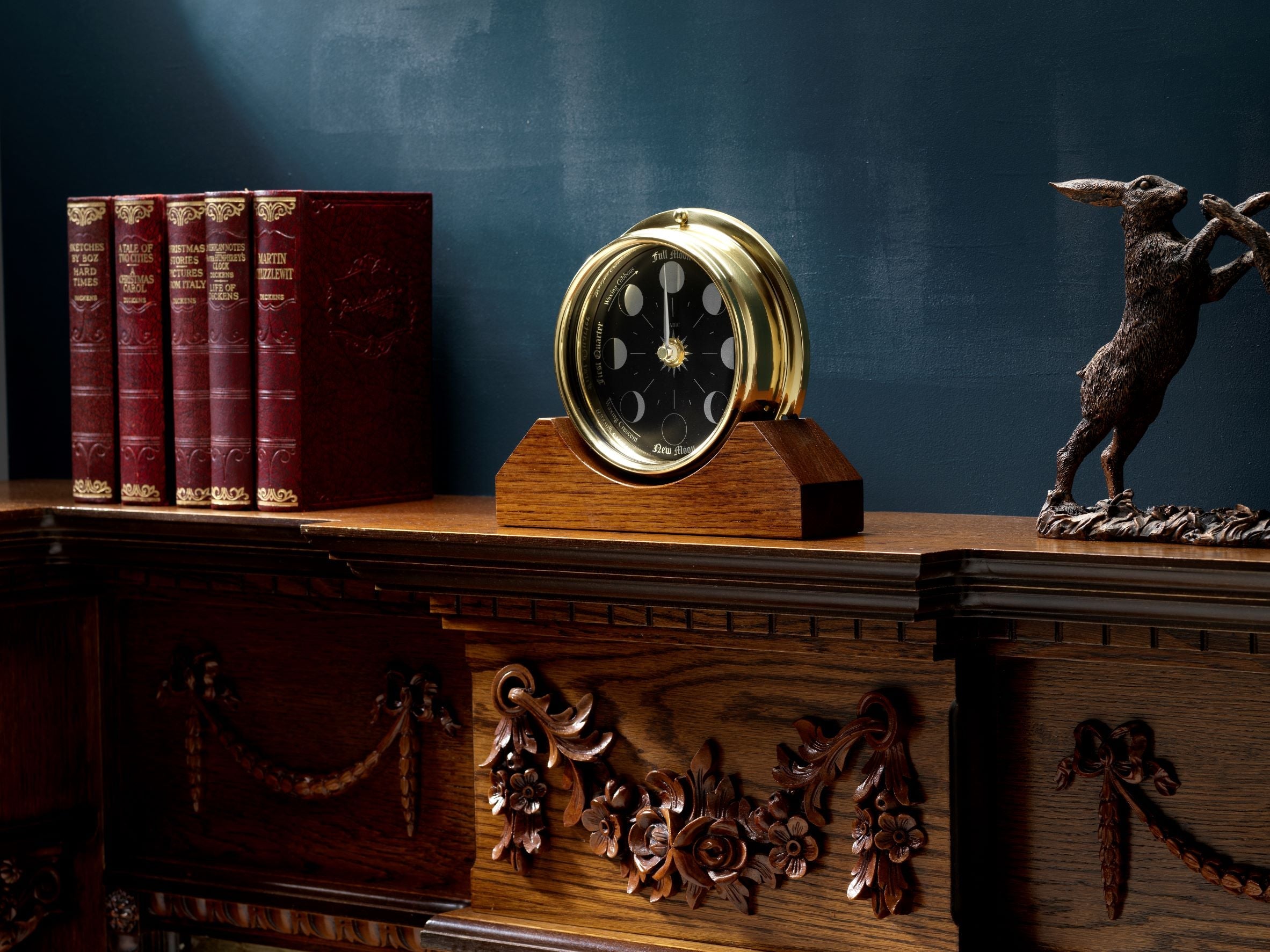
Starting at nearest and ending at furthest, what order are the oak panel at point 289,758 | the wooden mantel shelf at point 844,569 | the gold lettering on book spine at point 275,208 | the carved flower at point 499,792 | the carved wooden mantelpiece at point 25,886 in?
the wooden mantel shelf at point 844,569 → the carved flower at point 499,792 → the gold lettering on book spine at point 275,208 → the oak panel at point 289,758 → the carved wooden mantelpiece at point 25,886

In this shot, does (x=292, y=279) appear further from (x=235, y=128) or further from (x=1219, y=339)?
(x=1219, y=339)

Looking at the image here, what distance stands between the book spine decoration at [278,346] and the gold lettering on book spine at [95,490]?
260mm

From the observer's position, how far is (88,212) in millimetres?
1838

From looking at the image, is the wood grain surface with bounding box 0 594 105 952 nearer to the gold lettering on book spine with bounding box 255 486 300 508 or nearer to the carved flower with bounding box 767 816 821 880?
the gold lettering on book spine with bounding box 255 486 300 508

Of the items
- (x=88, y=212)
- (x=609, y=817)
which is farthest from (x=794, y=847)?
(x=88, y=212)

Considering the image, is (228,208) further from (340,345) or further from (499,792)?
(499,792)

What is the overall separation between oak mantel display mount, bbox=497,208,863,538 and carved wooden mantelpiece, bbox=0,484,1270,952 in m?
0.05

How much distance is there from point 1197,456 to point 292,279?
1.03 meters

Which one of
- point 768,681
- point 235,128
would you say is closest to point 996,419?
point 768,681

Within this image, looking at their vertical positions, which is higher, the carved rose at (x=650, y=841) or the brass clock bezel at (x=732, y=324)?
the brass clock bezel at (x=732, y=324)

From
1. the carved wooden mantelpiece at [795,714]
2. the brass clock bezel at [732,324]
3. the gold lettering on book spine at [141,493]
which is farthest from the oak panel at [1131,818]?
the gold lettering on book spine at [141,493]

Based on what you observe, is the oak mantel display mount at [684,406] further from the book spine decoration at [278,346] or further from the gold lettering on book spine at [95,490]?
the gold lettering on book spine at [95,490]

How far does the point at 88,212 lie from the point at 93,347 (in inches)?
6.7

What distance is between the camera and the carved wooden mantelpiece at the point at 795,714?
4.33 ft
